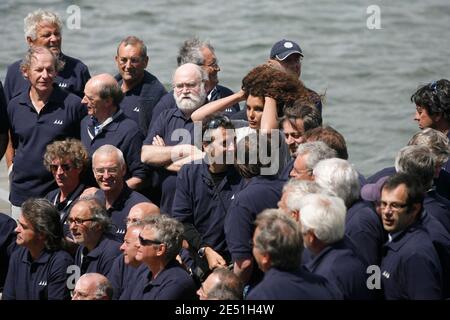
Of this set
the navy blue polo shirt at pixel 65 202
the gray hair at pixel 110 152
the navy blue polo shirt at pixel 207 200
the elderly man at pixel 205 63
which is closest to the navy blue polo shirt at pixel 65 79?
the elderly man at pixel 205 63

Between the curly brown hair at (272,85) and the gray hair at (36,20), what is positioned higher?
the gray hair at (36,20)

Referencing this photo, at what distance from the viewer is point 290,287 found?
714 centimetres

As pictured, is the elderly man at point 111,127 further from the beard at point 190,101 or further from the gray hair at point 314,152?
the gray hair at point 314,152

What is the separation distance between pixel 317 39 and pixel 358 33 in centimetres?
67

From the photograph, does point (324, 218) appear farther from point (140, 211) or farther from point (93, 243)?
point (93, 243)

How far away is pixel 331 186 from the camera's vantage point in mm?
8398

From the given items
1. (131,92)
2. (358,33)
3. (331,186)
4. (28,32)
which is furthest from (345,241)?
(358,33)

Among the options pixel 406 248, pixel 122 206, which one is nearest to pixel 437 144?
pixel 406 248

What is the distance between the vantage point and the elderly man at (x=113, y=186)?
977 centimetres

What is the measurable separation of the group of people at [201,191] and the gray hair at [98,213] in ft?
0.03

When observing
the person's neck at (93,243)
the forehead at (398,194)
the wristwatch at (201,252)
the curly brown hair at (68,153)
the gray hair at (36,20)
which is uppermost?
the gray hair at (36,20)

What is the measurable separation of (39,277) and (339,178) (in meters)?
2.35

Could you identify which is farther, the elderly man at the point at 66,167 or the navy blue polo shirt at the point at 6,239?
the elderly man at the point at 66,167
